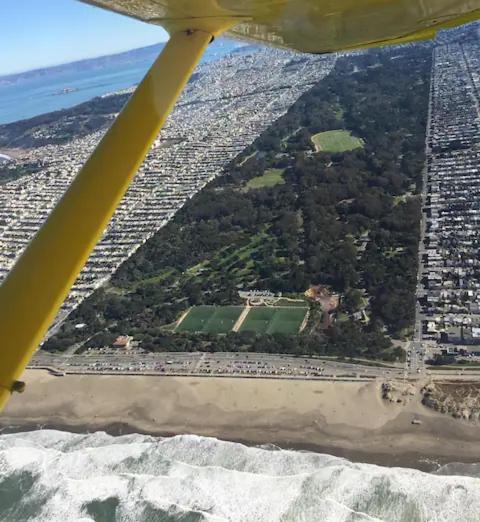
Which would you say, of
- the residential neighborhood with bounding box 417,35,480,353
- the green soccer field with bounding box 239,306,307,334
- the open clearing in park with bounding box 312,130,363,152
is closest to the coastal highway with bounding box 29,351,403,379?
the green soccer field with bounding box 239,306,307,334

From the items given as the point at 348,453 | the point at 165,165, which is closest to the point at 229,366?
Answer: the point at 348,453

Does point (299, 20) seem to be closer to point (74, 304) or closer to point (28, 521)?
point (28, 521)

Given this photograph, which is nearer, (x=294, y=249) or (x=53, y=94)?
(x=294, y=249)

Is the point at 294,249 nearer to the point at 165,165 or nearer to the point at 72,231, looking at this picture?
the point at 165,165

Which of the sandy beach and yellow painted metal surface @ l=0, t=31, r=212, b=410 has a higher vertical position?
yellow painted metal surface @ l=0, t=31, r=212, b=410

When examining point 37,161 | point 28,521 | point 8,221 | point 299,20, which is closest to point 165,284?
point 28,521

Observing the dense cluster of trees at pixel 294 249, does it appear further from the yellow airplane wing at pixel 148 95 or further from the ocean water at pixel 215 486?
the yellow airplane wing at pixel 148 95

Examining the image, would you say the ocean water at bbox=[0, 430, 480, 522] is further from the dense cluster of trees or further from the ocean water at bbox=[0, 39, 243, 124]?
the ocean water at bbox=[0, 39, 243, 124]
